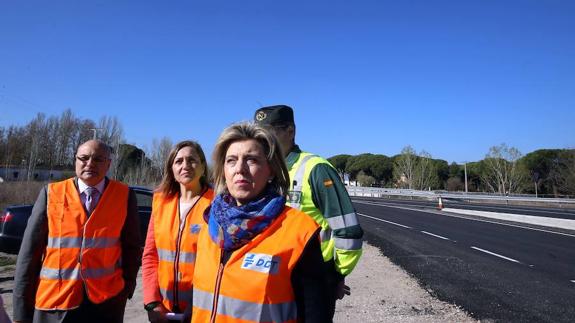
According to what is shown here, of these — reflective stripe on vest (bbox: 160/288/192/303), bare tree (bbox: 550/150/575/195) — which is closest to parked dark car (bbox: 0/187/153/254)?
reflective stripe on vest (bbox: 160/288/192/303)

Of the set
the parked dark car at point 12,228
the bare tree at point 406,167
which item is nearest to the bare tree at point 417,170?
the bare tree at point 406,167

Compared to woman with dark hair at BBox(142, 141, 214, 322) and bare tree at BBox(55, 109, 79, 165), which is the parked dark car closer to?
woman with dark hair at BBox(142, 141, 214, 322)

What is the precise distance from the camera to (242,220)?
5.74 feet

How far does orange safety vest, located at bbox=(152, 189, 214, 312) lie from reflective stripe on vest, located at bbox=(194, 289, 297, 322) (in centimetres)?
99

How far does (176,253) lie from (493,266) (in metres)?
8.43

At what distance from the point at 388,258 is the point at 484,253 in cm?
299

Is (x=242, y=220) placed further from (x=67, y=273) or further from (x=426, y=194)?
(x=426, y=194)

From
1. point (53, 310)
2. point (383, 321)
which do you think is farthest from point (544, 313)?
point (53, 310)

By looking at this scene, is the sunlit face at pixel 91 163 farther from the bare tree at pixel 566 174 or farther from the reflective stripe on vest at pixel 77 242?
the bare tree at pixel 566 174

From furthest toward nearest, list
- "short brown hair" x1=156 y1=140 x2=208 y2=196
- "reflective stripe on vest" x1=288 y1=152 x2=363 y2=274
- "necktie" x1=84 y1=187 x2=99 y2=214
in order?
1. "short brown hair" x1=156 y1=140 x2=208 y2=196
2. "necktie" x1=84 y1=187 x2=99 y2=214
3. "reflective stripe on vest" x1=288 y1=152 x2=363 y2=274

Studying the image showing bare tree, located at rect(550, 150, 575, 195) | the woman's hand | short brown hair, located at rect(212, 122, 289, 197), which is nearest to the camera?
short brown hair, located at rect(212, 122, 289, 197)

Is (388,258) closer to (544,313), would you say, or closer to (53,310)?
(544,313)

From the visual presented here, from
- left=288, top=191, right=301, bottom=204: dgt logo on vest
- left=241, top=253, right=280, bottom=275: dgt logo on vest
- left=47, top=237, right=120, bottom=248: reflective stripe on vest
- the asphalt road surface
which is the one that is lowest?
the asphalt road surface

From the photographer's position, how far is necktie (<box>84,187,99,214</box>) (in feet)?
9.68
